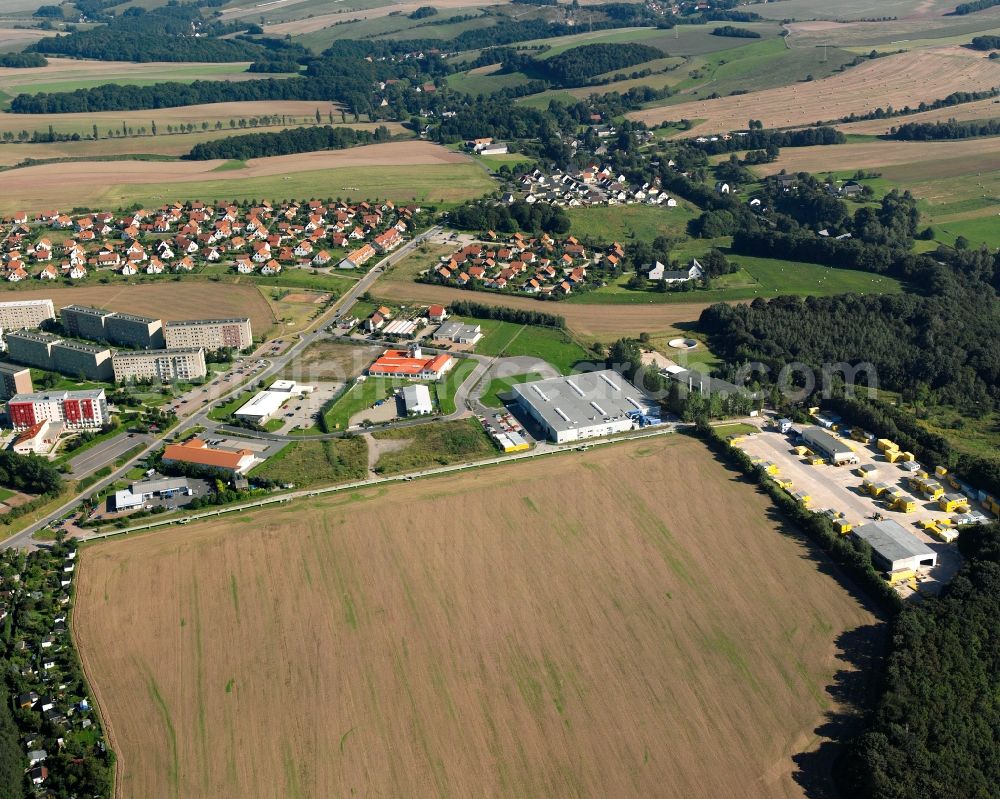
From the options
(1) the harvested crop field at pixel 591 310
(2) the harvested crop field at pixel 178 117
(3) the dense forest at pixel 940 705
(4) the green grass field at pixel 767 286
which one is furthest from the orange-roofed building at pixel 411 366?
(2) the harvested crop field at pixel 178 117

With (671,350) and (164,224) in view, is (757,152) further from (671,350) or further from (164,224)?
(164,224)

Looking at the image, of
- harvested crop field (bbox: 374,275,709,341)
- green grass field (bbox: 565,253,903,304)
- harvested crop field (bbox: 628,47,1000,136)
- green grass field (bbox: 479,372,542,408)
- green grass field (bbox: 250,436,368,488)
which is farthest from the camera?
harvested crop field (bbox: 628,47,1000,136)

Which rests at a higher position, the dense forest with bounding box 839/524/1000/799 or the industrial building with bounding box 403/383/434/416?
the industrial building with bounding box 403/383/434/416

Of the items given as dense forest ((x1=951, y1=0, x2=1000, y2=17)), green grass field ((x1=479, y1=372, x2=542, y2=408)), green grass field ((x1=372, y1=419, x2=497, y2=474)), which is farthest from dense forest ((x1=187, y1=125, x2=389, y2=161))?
dense forest ((x1=951, y1=0, x2=1000, y2=17))

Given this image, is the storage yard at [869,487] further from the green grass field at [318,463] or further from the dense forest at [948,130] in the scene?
the dense forest at [948,130]

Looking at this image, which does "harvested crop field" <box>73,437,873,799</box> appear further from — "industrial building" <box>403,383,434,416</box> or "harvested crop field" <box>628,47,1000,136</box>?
"harvested crop field" <box>628,47,1000,136</box>
